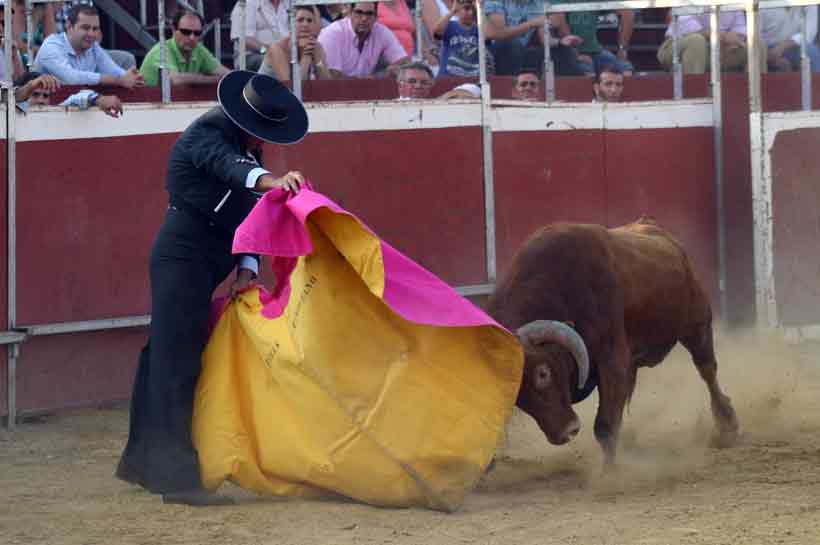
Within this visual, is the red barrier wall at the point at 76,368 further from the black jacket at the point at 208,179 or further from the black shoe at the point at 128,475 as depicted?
the black jacket at the point at 208,179

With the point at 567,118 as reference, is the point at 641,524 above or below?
below

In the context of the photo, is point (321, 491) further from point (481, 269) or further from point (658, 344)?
point (481, 269)

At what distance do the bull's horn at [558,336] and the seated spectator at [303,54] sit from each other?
3172mm

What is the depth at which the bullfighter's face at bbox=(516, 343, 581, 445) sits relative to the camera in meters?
5.29

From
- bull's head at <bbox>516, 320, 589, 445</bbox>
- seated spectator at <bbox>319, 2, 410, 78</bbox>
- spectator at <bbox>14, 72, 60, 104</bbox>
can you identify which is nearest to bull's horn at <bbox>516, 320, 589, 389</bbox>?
bull's head at <bbox>516, 320, 589, 445</bbox>

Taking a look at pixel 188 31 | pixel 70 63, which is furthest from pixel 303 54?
pixel 70 63

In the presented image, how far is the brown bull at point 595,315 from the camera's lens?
535 cm

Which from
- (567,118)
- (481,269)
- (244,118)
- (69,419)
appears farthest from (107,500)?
(567,118)

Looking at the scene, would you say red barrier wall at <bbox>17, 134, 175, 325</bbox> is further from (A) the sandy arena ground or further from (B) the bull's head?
(B) the bull's head

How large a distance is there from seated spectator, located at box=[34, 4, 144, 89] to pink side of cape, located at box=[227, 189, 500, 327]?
3.03 meters

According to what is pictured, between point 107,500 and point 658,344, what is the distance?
8.40 ft

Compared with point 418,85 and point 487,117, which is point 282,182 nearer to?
point 487,117

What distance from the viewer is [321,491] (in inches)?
199

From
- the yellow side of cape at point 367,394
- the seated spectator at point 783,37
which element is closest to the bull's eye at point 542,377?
the yellow side of cape at point 367,394
